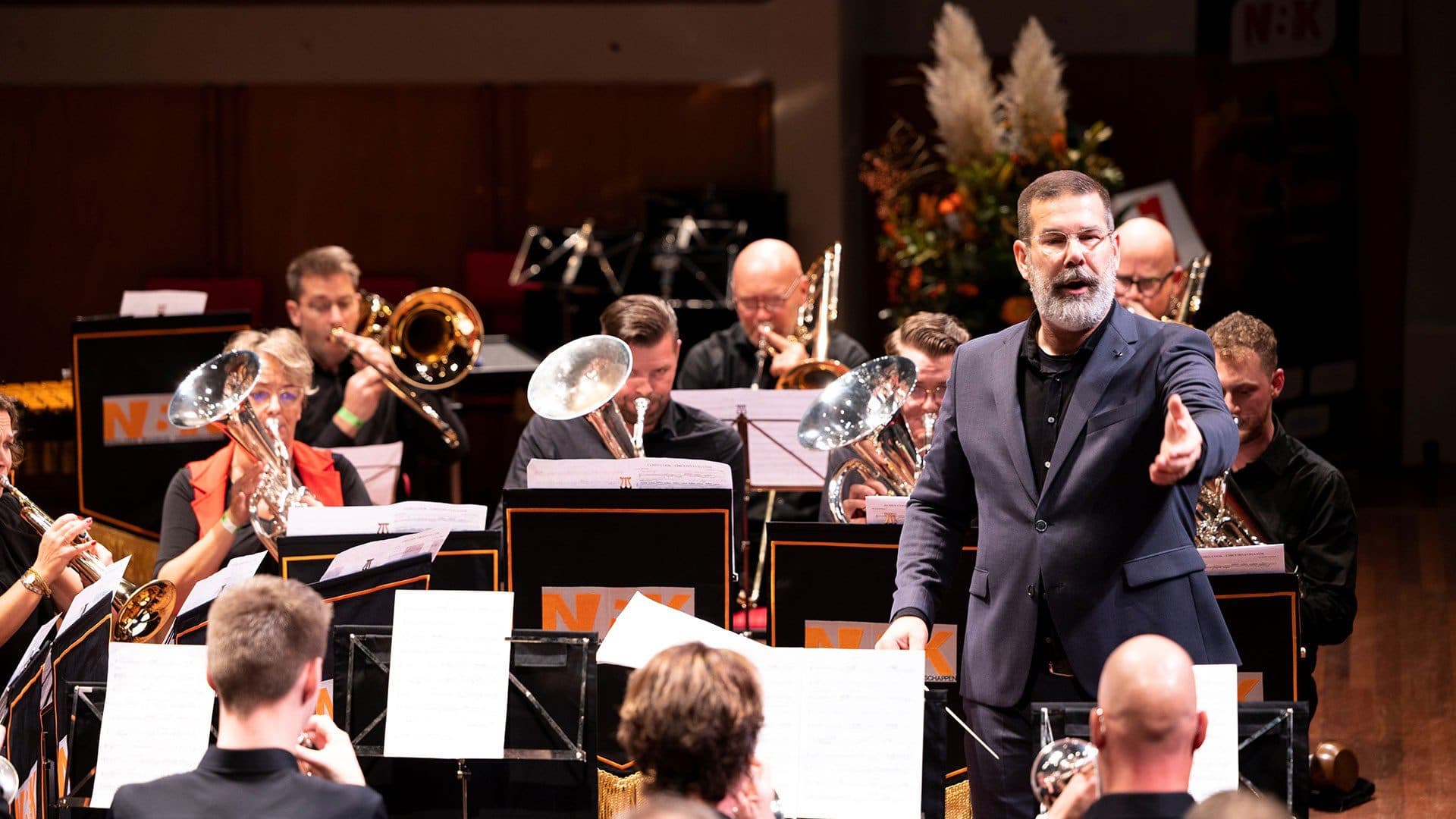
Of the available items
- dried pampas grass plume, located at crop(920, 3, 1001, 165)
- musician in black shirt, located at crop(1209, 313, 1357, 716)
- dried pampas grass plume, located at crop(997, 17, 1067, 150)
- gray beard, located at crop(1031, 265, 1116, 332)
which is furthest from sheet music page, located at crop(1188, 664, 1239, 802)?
dried pampas grass plume, located at crop(920, 3, 1001, 165)

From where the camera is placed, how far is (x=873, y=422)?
3.89 m

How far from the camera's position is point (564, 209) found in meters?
9.50

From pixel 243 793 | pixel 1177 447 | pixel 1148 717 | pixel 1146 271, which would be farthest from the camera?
pixel 1146 271

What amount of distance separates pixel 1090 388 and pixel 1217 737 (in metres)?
0.62

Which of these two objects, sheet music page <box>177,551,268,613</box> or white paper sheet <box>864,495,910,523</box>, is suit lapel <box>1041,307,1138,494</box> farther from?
sheet music page <box>177,551,268,613</box>

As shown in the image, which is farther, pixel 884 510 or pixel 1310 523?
pixel 1310 523

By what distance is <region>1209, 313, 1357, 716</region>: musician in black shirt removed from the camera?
3.88 metres

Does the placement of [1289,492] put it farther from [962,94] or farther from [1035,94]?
[962,94]

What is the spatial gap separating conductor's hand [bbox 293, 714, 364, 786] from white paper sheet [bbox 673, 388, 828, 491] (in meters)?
2.21

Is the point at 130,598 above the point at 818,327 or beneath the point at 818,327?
beneath

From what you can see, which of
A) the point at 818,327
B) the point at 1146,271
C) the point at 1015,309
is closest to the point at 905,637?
the point at 1146,271

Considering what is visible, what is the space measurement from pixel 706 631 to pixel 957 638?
0.85m

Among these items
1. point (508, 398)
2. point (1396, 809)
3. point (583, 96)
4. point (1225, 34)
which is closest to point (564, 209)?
point (583, 96)

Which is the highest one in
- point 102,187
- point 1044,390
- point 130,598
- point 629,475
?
point 102,187
